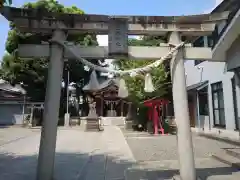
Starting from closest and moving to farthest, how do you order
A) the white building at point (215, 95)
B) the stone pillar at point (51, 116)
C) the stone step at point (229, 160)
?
the stone pillar at point (51, 116) < the stone step at point (229, 160) < the white building at point (215, 95)

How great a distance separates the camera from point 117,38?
5840 millimetres

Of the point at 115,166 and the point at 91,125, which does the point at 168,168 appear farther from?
the point at 91,125

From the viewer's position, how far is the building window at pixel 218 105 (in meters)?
15.1

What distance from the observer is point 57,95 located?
5.70 meters

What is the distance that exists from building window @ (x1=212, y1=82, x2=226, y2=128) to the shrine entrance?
68.2 feet

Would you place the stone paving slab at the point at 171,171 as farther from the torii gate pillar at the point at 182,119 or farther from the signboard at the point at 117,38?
the signboard at the point at 117,38

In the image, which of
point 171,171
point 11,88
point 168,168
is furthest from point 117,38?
point 11,88

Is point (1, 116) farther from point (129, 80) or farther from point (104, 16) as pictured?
point (104, 16)

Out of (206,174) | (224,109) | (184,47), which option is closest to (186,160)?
(206,174)

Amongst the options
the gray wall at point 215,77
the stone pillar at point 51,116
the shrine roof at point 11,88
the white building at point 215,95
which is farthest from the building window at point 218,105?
the shrine roof at point 11,88

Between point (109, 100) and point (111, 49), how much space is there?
106 ft

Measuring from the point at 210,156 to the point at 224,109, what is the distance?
19.8 feet

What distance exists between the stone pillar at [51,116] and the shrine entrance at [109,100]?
3058cm

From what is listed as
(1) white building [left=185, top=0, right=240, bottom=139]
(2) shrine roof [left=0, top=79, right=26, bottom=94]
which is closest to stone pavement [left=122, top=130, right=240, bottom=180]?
(1) white building [left=185, top=0, right=240, bottom=139]
